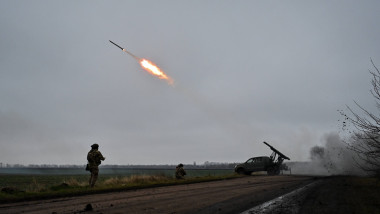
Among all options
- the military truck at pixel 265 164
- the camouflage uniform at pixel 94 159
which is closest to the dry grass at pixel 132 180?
the camouflage uniform at pixel 94 159

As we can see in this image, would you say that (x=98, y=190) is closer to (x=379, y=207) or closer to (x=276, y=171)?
(x=379, y=207)

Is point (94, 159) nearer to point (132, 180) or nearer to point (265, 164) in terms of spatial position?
point (132, 180)

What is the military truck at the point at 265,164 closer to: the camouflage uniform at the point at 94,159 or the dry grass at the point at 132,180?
the dry grass at the point at 132,180

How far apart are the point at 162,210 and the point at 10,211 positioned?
426cm

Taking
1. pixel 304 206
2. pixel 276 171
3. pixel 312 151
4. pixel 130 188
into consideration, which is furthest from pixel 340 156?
pixel 304 206

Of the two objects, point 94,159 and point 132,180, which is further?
point 132,180

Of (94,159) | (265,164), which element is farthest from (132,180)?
(265,164)

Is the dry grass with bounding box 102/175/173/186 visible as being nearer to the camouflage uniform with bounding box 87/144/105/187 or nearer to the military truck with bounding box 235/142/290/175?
the camouflage uniform with bounding box 87/144/105/187

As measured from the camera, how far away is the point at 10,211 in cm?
959

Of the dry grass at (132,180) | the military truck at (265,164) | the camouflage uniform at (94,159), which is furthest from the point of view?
the military truck at (265,164)

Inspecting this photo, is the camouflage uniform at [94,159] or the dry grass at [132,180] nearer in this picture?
the camouflage uniform at [94,159]

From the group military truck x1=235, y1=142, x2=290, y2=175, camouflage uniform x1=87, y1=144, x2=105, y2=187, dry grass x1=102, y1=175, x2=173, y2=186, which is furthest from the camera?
military truck x1=235, y1=142, x2=290, y2=175

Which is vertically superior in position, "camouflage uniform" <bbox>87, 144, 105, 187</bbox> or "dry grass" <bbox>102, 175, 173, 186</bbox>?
"camouflage uniform" <bbox>87, 144, 105, 187</bbox>

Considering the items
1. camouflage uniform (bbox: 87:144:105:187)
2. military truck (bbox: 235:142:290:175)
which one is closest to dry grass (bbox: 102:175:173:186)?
camouflage uniform (bbox: 87:144:105:187)
